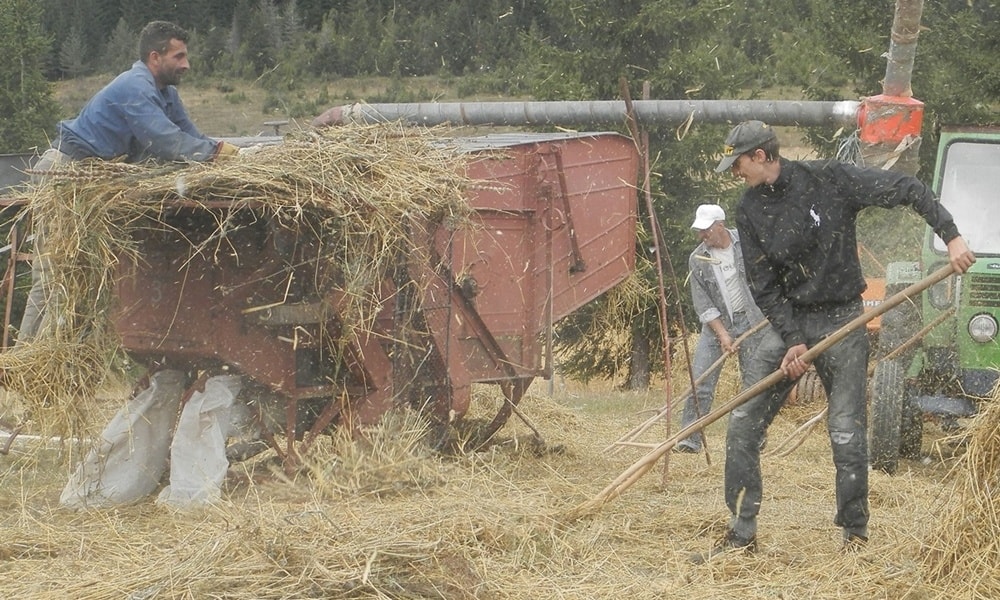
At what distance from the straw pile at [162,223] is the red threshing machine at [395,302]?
12 cm

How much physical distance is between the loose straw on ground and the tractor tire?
2.03 metres

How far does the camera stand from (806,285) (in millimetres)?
5559

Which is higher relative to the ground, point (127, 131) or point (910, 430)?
point (127, 131)

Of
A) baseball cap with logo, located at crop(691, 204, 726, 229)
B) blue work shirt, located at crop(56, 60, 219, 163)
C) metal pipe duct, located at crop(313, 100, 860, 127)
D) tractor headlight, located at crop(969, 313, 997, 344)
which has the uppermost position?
A: blue work shirt, located at crop(56, 60, 219, 163)

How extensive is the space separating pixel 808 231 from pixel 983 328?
2709 millimetres

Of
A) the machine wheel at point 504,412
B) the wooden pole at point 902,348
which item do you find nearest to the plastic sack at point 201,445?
the machine wheel at point 504,412

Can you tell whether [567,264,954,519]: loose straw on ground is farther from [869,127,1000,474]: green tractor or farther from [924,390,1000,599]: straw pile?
[869,127,1000,474]: green tractor

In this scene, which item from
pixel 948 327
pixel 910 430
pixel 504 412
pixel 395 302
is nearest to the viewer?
pixel 395 302

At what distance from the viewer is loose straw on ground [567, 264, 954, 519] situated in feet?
17.3

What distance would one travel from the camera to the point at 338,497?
6.30 meters

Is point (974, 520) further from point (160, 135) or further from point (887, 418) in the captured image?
point (160, 135)

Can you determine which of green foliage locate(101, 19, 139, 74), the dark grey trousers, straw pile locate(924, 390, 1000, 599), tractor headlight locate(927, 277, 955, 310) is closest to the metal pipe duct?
tractor headlight locate(927, 277, 955, 310)

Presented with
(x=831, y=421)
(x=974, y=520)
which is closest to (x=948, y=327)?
(x=831, y=421)

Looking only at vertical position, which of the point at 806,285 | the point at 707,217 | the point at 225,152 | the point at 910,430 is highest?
the point at 225,152
